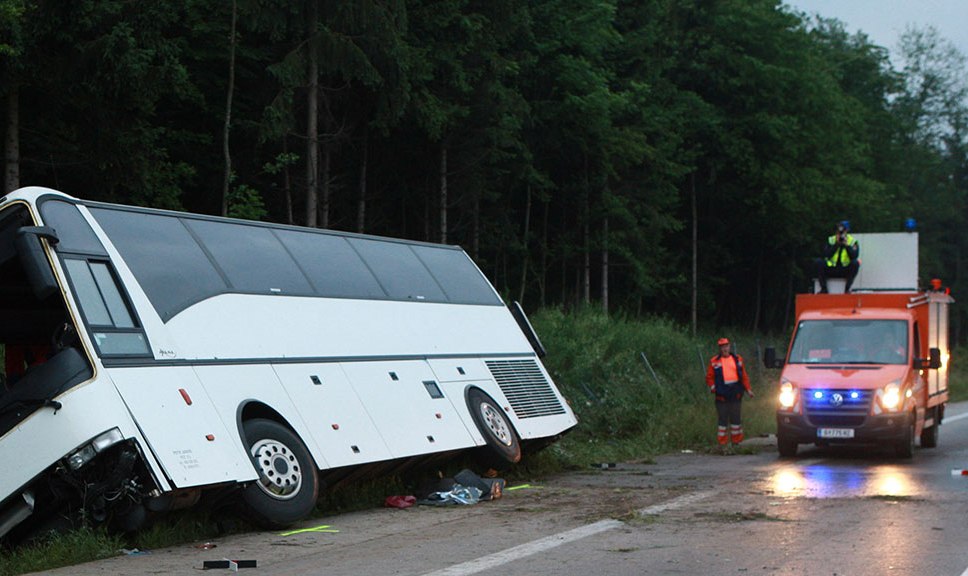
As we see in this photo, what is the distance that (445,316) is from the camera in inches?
647

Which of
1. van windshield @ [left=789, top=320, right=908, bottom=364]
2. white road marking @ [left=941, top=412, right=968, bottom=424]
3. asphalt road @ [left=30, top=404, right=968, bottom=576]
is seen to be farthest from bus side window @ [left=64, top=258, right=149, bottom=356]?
white road marking @ [left=941, top=412, right=968, bottom=424]

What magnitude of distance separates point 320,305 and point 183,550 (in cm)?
380

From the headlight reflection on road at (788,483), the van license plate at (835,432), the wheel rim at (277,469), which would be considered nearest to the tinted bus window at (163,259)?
the wheel rim at (277,469)

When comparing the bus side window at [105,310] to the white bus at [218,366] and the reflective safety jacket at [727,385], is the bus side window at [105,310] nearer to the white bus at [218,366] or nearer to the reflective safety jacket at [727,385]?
the white bus at [218,366]

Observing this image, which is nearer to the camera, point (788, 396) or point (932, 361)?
point (788, 396)

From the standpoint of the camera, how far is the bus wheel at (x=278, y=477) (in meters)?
11.7

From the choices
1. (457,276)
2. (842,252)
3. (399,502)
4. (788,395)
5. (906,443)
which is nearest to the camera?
(399,502)

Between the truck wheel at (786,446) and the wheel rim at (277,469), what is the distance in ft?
32.9

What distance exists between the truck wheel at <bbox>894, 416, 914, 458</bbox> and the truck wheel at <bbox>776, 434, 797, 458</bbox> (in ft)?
4.94

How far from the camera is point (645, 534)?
1136 centimetres

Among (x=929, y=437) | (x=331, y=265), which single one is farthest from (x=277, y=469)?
(x=929, y=437)

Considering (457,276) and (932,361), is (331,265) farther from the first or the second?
(932,361)

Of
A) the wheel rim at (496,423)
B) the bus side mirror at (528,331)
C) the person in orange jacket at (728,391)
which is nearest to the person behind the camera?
the wheel rim at (496,423)

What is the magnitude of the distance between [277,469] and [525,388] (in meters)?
5.79
